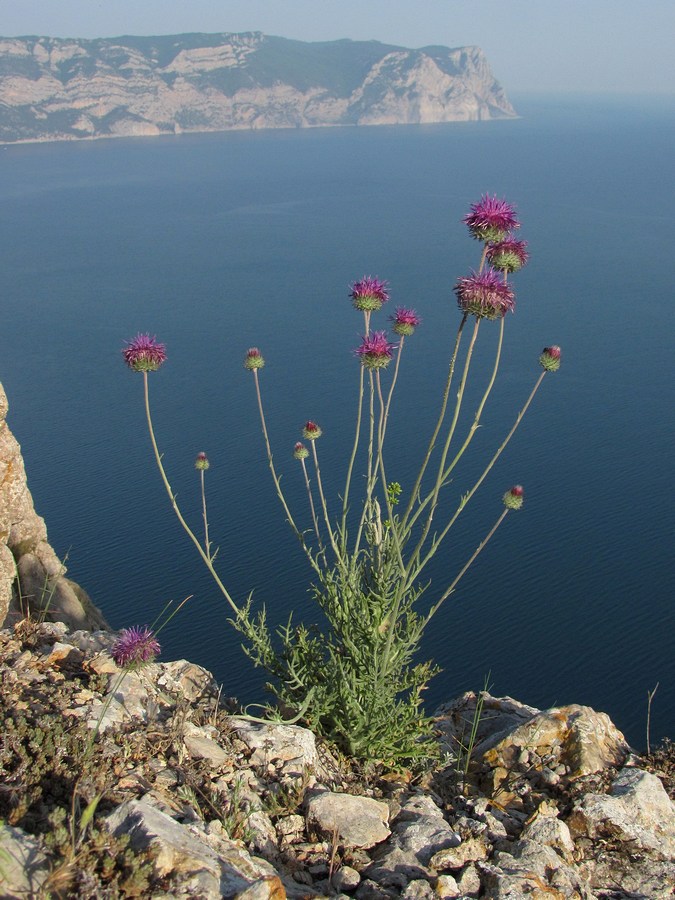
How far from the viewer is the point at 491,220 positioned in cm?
567

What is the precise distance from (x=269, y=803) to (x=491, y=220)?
4.10 metres

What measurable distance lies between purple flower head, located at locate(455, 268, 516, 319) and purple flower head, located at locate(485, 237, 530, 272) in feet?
1.16

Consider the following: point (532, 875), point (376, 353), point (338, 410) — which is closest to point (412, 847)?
point (532, 875)

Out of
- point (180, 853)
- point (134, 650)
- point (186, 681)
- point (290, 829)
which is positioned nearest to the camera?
point (180, 853)

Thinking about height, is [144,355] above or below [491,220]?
below

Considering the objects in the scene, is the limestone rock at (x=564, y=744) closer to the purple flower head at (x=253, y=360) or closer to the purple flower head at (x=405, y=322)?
the purple flower head at (x=405, y=322)

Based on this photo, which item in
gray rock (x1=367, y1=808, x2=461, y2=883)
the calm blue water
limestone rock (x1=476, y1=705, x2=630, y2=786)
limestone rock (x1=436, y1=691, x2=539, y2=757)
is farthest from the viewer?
the calm blue water

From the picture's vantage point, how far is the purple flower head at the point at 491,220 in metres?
5.66

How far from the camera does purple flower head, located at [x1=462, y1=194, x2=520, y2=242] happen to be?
566 centimetres

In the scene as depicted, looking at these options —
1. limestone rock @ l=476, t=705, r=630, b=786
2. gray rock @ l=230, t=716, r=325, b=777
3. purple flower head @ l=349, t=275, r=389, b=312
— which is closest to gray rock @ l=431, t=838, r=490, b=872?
gray rock @ l=230, t=716, r=325, b=777

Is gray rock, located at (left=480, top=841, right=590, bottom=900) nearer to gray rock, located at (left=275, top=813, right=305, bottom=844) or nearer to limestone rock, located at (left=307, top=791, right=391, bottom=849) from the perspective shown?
limestone rock, located at (left=307, top=791, right=391, bottom=849)

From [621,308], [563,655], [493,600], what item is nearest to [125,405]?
[493,600]

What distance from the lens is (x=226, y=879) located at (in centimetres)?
390

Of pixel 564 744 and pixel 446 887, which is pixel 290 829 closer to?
pixel 446 887
